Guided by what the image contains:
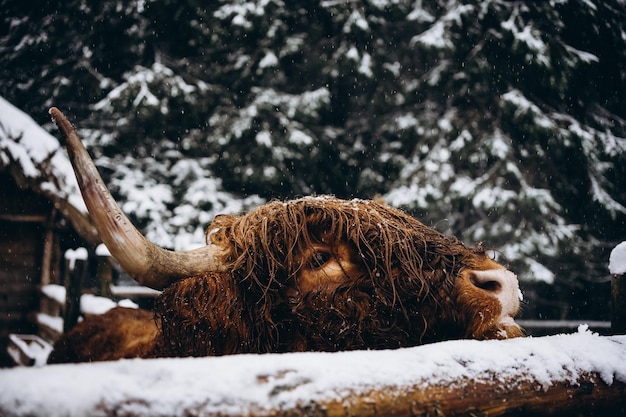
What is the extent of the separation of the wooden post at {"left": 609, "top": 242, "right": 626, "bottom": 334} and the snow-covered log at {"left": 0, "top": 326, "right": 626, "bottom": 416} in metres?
0.86

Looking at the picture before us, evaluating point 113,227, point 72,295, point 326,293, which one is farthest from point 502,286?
point 72,295

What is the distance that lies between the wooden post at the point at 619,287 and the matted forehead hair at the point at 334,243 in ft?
2.11

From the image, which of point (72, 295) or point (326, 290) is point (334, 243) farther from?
point (72, 295)

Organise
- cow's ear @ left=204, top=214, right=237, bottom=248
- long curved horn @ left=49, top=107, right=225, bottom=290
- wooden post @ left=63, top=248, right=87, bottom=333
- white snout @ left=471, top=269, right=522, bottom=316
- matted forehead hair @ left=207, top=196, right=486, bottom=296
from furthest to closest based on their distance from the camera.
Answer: wooden post @ left=63, top=248, right=87, bottom=333 → cow's ear @ left=204, top=214, right=237, bottom=248 → matted forehead hair @ left=207, top=196, right=486, bottom=296 → white snout @ left=471, top=269, right=522, bottom=316 → long curved horn @ left=49, top=107, right=225, bottom=290

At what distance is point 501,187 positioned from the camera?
880 cm

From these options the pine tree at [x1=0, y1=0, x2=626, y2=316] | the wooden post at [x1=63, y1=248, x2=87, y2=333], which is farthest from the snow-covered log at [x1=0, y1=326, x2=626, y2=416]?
the pine tree at [x1=0, y1=0, x2=626, y2=316]

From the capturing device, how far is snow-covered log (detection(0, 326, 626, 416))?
2.32 feet

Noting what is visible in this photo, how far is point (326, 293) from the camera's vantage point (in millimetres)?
1756

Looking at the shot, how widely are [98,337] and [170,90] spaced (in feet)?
24.1

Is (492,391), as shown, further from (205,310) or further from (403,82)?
(403,82)

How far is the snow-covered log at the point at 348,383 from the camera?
2.32 feet

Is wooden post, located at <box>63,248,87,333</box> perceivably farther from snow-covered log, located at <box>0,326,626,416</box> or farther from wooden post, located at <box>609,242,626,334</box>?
wooden post, located at <box>609,242,626,334</box>

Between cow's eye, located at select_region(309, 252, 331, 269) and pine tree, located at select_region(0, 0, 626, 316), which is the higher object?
cow's eye, located at select_region(309, 252, 331, 269)

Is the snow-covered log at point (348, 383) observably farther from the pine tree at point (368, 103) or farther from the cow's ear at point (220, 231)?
the pine tree at point (368, 103)
